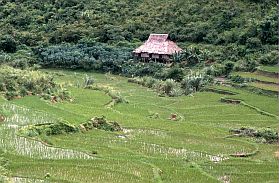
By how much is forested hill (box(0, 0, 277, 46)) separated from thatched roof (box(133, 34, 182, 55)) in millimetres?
2973

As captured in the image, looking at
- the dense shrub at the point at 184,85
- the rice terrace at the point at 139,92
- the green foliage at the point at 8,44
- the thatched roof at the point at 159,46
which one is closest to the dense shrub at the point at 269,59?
the rice terrace at the point at 139,92

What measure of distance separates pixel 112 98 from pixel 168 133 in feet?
28.4

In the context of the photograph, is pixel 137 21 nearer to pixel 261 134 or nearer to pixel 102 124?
pixel 102 124

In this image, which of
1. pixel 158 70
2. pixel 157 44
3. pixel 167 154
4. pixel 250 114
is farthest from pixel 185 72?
pixel 167 154

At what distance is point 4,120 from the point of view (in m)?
22.1

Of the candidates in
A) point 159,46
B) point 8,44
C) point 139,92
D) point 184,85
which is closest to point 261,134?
point 184,85

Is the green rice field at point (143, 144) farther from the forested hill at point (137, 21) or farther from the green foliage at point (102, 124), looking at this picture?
the forested hill at point (137, 21)

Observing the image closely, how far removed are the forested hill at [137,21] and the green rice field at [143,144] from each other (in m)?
13.7

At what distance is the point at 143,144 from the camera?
20.5m

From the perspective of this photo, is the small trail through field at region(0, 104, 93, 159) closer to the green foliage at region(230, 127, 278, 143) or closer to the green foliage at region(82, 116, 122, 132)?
the green foliage at region(82, 116, 122, 132)

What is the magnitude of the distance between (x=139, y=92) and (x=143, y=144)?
1451 cm

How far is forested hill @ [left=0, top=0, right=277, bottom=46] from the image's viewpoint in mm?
43938

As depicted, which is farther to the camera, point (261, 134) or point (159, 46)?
point (159, 46)

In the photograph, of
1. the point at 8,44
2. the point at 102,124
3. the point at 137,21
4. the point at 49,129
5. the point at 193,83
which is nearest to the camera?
the point at 49,129
